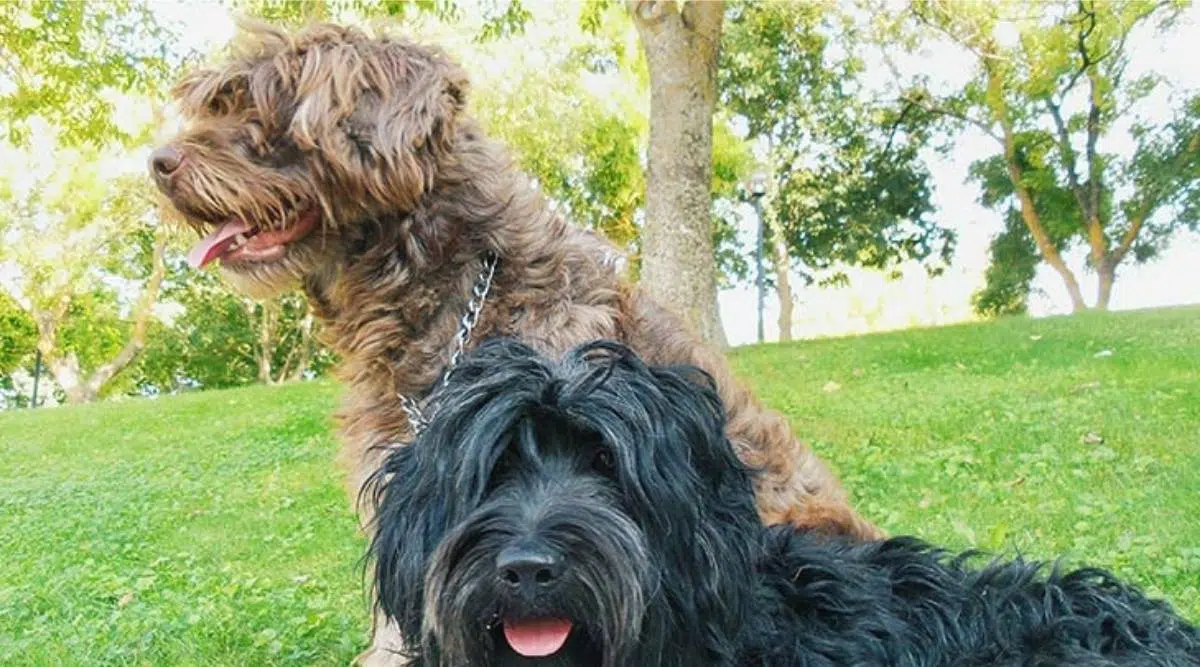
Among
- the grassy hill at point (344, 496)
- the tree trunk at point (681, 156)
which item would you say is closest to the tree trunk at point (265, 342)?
the grassy hill at point (344, 496)

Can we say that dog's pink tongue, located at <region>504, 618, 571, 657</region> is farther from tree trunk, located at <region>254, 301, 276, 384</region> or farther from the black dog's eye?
tree trunk, located at <region>254, 301, 276, 384</region>

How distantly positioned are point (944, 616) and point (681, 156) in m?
10.3

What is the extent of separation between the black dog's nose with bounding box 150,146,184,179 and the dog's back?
6.96 feet

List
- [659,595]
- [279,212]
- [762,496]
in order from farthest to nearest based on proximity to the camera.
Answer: [762,496] → [279,212] → [659,595]

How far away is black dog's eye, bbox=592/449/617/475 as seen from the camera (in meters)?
2.69

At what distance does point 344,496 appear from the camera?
350 inches

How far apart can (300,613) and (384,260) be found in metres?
2.46

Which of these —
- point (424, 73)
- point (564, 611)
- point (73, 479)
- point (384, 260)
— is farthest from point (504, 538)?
point (73, 479)

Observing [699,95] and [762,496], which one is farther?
[699,95]

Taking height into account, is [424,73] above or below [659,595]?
above

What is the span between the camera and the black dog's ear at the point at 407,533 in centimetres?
271

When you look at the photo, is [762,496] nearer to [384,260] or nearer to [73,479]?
[384,260]

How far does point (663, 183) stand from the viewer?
520 inches

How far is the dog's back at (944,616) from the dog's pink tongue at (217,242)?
6.33 feet
